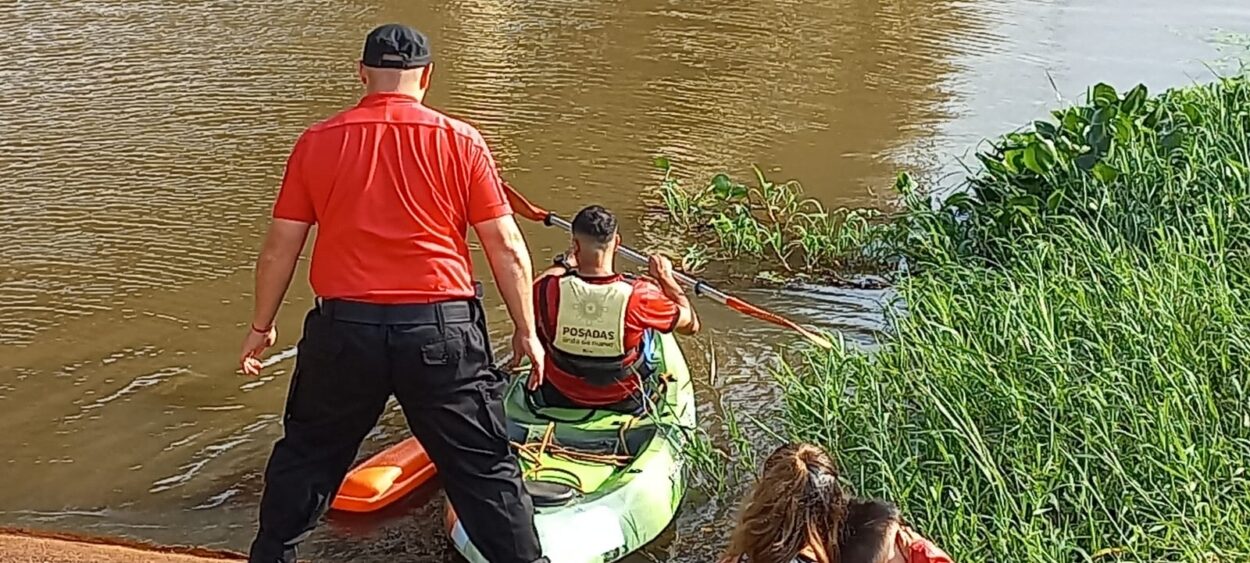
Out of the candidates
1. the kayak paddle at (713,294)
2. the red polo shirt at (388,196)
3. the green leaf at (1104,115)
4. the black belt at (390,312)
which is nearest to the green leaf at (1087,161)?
the green leaf at (1104,115)

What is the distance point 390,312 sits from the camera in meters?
3.79

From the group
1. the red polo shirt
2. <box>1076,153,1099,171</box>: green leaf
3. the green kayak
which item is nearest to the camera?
the red polo shirt

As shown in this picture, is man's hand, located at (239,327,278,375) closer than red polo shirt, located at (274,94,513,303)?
No

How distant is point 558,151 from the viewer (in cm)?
1035

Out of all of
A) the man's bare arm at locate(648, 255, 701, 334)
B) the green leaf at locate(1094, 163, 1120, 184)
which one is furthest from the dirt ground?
the green leaf at locate(1094, 163, 1120, 184)

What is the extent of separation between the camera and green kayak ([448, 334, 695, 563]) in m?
4.89

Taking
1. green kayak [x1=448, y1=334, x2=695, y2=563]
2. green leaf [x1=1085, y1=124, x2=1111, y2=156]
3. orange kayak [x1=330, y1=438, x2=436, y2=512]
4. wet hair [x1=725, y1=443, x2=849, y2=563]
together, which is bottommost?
orange kayak [x1=330, y1=438, x2=436, y2=512]

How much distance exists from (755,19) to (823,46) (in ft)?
4.50

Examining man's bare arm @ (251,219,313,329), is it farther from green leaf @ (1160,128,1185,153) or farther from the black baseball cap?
green leaf @ (1160,128,1185,153)

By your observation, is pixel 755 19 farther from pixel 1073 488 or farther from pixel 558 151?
pixel 1073 488

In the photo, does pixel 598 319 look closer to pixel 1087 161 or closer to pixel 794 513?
Result: pixel 794 513

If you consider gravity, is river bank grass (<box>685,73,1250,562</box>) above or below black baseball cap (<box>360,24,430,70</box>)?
below

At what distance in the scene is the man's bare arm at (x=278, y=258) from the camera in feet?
12.6

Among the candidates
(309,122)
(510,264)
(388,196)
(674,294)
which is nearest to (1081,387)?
(674,294)
